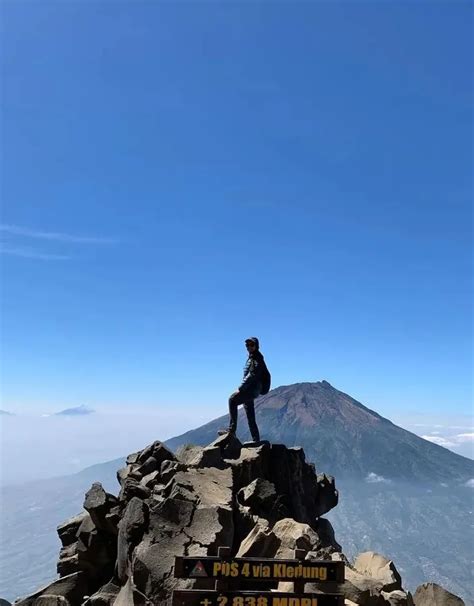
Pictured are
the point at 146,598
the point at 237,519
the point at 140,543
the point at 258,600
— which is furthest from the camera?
the point at 237,519

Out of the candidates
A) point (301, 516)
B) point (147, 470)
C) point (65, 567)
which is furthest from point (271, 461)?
point (65, 567)

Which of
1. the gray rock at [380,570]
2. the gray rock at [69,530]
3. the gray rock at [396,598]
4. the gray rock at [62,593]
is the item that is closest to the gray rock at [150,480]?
the gray rock at [69,530]

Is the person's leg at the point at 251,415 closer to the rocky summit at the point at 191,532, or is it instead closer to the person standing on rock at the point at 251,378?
the person standing on rock at the point at 251,378

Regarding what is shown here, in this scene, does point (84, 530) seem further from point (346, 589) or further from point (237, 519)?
point (346, 589)

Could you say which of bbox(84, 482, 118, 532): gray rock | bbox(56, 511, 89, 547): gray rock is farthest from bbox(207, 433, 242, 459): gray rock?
bbox(56, 511, 89, 547): gray rock

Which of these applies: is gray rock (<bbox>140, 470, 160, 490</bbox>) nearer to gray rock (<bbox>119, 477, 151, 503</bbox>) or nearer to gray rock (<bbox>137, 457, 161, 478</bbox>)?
gray rock (<bbox>137, 457, 161, 478</bbox>)

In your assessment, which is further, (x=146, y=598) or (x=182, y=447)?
(x=182, y=447)

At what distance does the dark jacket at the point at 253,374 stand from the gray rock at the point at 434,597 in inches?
401

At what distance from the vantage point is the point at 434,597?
1527cm

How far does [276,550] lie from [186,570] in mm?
6280

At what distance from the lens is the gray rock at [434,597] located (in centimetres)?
1498

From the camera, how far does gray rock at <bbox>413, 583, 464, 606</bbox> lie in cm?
1498

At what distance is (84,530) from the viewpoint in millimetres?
19422

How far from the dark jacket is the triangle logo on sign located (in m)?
12.5
